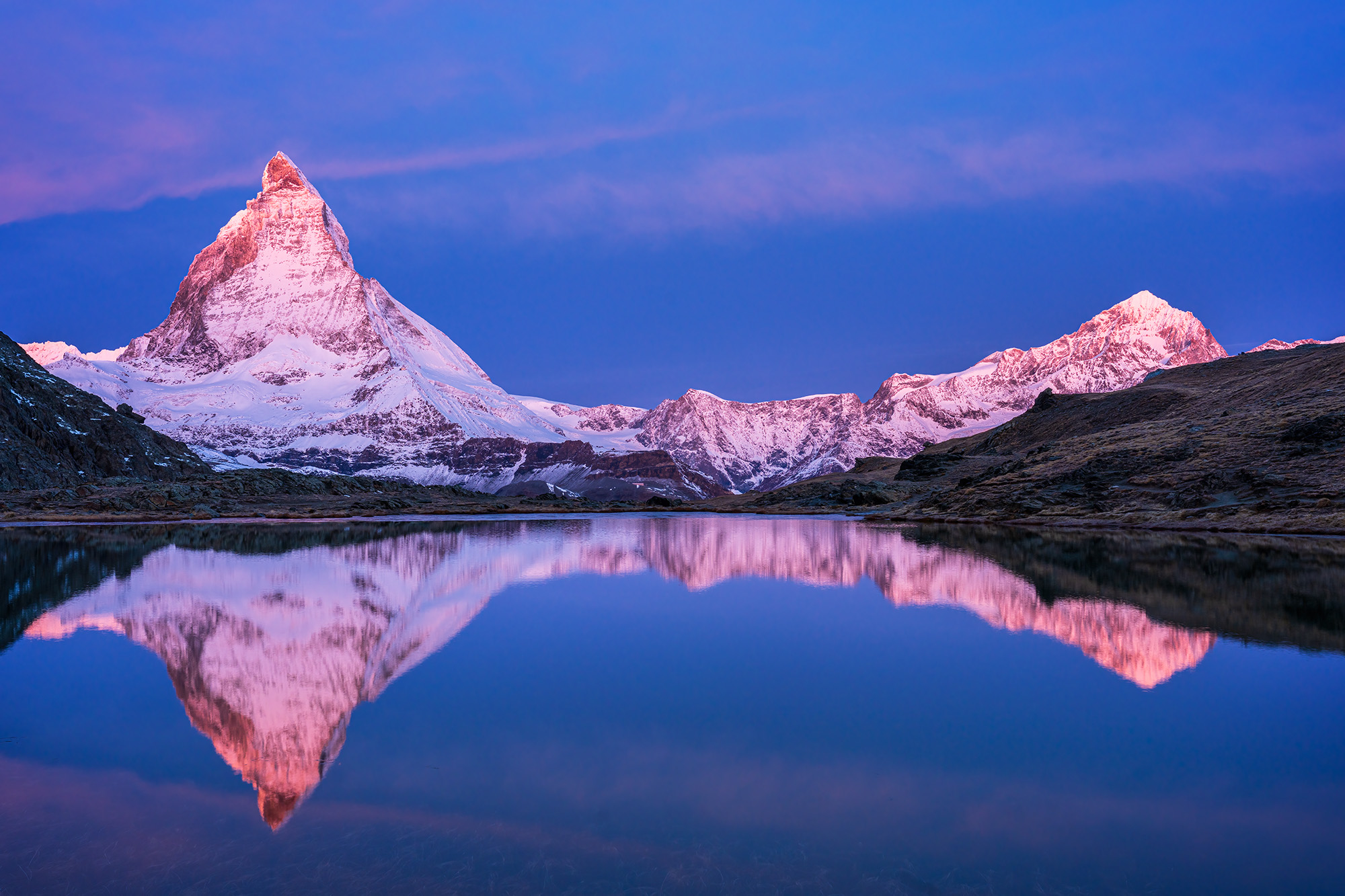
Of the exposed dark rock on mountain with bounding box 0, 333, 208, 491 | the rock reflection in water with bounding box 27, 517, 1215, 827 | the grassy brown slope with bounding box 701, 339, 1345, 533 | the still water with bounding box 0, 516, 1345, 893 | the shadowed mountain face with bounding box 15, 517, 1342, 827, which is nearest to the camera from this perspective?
the still water with bounding box 0, 516, 1345, 893

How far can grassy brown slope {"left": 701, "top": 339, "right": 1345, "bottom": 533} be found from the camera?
53.2m

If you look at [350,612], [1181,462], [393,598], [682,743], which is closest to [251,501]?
[393,598]

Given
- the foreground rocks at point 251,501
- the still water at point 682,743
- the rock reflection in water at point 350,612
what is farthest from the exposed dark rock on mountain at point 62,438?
the still water at point 682,743

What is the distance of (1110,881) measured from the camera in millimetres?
7676

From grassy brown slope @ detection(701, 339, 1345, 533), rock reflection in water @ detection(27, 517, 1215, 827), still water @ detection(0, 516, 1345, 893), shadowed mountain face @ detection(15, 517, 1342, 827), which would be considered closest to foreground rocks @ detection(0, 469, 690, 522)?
shadowed mountain face @ detection(15, 517, 1342, 827)

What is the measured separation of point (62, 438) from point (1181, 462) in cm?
15541

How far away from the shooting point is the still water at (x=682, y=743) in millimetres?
8094

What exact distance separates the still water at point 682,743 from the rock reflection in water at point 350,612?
0.41 feet

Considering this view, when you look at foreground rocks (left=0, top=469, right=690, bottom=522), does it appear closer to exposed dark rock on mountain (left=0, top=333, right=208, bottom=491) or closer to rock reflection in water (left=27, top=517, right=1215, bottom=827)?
exposed dark rock on mountain (left=0, top=333, right=208, bottom=491)

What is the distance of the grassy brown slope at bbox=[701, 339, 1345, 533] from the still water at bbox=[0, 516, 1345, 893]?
3160 cm

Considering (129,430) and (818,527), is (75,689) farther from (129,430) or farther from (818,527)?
(129,430)

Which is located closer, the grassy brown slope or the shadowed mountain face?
the shadowed mountain face

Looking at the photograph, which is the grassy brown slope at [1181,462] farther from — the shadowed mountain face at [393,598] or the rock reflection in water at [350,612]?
the rock reflection in water at [350,612]

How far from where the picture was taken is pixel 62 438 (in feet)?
449
